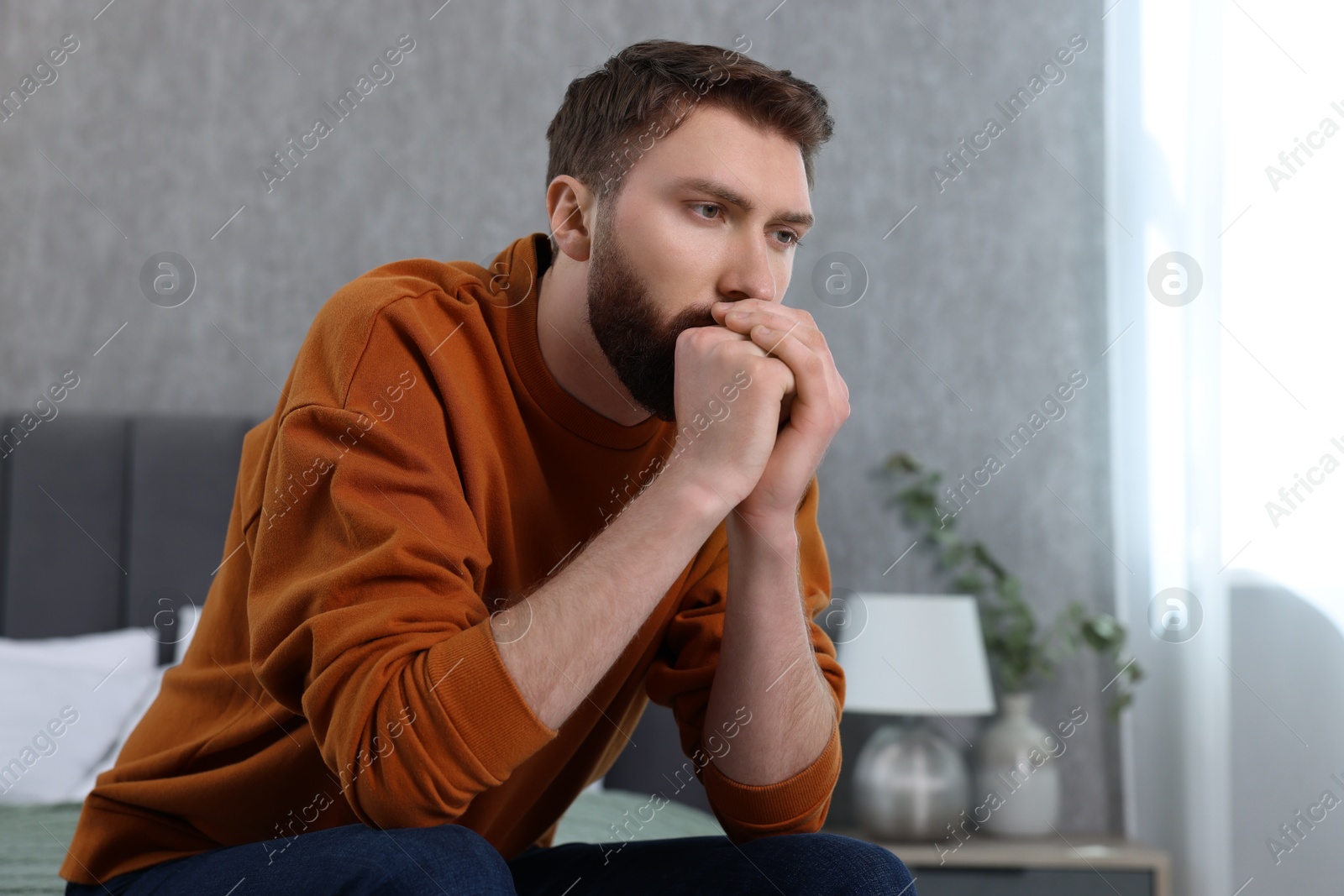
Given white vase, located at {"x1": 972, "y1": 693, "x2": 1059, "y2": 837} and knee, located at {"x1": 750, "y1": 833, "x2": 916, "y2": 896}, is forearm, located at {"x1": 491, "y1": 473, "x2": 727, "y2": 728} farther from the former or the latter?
white vase, located at {"x1": 972, "y1": 693, "x2": 1059, "y2": 837}

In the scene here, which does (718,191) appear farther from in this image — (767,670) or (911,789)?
(911,789)

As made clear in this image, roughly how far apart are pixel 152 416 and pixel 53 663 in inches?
23.6

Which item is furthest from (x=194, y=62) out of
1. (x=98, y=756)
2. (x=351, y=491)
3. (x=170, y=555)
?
(x=351, y=491)

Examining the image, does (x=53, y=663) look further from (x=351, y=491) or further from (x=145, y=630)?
(x=351, y=491)

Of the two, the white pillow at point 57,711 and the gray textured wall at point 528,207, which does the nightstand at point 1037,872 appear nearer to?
the gray textured wall at point 528,207

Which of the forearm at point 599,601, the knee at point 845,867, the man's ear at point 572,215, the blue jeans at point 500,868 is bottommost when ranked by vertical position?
the blue jeans at point 500,868

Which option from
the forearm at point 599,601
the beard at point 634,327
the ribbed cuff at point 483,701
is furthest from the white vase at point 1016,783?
the ribbed cuff at point 483,701

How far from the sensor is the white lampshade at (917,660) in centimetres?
221

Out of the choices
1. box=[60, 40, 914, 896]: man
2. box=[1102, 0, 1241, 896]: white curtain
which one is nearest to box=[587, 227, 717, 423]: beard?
box=[60, 40, 914, 896]: man

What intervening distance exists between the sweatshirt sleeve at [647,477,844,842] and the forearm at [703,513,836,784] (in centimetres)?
1

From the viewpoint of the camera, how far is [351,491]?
2.92 feet

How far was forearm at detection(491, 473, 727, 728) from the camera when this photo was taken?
2.71 ft

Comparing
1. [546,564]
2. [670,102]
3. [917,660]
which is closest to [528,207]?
[917,660]

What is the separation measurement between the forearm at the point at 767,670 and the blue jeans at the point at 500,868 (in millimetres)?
86
